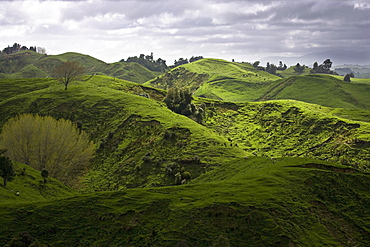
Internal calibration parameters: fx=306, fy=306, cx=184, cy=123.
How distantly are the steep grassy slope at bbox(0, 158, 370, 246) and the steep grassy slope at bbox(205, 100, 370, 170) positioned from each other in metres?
56.0

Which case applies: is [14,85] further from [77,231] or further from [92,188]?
[77,231]

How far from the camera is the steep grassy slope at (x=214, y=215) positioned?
27.8 m

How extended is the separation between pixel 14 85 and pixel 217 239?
139058mm

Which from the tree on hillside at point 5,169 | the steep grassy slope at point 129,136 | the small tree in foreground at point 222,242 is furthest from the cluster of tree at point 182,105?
the small tree in foreground at point 222,242

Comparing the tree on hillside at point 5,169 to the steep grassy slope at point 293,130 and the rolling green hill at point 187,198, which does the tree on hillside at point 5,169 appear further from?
the steep grassy slope at point 293,130

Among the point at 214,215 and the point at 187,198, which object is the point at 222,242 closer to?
the point at 214,215

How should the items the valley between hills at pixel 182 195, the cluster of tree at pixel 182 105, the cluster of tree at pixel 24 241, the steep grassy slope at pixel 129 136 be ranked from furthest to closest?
the cluster of tree at pixel 182 105 < the steep grassy slope at pixel 129 136 < the valley between hills at pixel 182 195 < the cluster of tree at pixel 24 241

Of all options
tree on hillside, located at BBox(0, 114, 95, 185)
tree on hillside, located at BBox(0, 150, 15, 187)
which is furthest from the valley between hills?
tree on hillside, located at BBox(0, 114, 95, 185)

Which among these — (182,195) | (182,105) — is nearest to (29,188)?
(182,195)

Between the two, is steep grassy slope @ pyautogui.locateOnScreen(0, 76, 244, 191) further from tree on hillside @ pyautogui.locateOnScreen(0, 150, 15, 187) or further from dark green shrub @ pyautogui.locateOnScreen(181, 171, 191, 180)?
tree on hillside @ pyautogui.locateOnScreen(0, 150, 15, 187)

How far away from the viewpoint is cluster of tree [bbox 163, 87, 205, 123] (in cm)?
11906

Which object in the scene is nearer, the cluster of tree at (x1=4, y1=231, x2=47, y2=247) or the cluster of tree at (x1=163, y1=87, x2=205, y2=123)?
the cluster of tree at (x1=4, y1=231, x2=47, y2=247)

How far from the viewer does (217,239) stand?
1060 inches

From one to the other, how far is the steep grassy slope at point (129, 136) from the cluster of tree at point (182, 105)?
1025 cm
